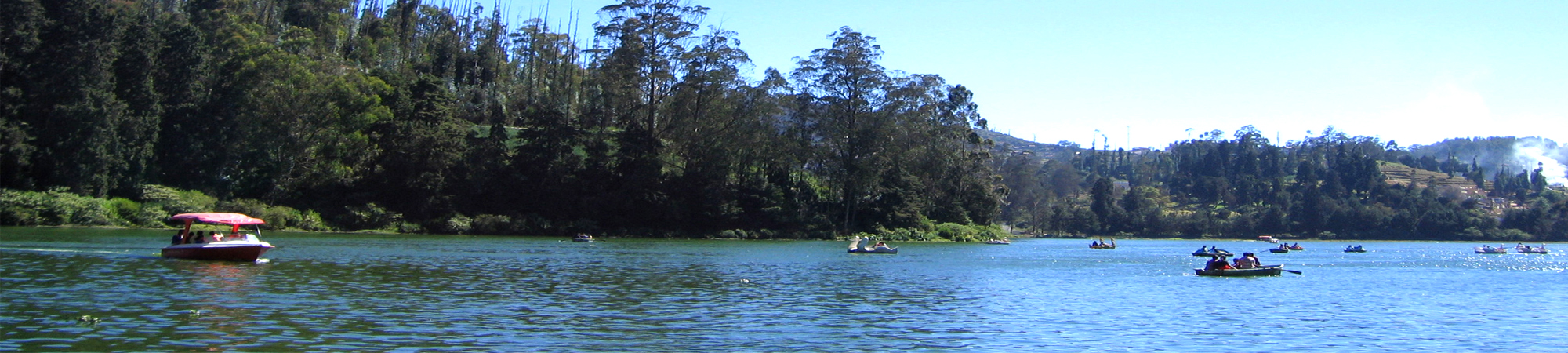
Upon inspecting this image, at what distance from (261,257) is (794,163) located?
4901 centimetres

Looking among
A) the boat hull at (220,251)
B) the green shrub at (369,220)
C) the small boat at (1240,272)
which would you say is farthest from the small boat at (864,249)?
the green shrub at (369,220)

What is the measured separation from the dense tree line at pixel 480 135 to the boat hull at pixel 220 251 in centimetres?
3065

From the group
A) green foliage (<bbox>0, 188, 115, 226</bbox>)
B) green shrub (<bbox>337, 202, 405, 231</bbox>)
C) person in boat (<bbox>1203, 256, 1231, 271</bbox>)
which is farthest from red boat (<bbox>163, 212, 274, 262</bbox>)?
green shrub (<bbox>337, 202, 405, 231</bbox>)

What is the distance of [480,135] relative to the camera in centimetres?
8769

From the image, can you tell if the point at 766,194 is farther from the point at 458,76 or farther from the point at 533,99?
the point at 458,76

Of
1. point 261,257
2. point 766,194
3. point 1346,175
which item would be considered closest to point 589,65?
point 766,194

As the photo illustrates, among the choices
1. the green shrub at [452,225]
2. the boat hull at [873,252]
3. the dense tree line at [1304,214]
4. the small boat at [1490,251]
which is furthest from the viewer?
the dense tree line at [1304,214]

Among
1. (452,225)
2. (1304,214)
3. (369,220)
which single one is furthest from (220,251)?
(1304,214)

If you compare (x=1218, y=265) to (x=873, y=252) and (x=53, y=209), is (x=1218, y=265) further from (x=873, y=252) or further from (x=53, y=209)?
(x=53, y=209)

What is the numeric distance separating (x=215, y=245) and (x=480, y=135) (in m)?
51.0

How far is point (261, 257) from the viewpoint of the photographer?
1572 inches

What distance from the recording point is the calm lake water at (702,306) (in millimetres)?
19781

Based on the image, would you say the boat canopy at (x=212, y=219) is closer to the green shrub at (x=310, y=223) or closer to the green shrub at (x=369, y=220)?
the green shrub at (x=310, y=223)

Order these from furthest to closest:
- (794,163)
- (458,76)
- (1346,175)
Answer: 1. (1346,175)
2. (458,76)
3. (794,163)
